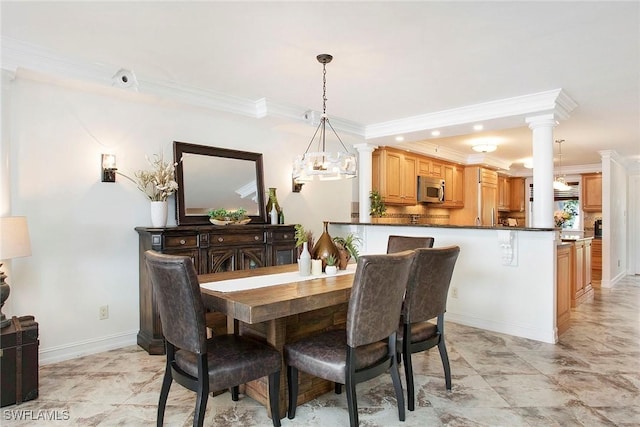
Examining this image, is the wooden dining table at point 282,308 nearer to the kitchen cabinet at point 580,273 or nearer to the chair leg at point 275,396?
the chair leg at point 275,396

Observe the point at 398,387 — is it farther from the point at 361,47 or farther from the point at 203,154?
the point at 203,154

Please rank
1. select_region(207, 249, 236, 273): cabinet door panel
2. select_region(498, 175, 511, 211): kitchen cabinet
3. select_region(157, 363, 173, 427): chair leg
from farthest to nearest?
1. select_region(498, 175, 511, 211): kitchen cabinet
2. select_region(207, 249, 236, 273): cabinet door panel
3. select_region(157, 363, 173, 427): chair leg

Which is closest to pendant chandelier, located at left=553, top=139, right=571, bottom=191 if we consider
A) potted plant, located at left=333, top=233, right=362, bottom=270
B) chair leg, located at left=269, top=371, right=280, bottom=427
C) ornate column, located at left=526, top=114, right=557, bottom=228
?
ornate column, located at left=526, top=114, right=557, bottom=228

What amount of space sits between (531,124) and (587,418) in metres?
2.74

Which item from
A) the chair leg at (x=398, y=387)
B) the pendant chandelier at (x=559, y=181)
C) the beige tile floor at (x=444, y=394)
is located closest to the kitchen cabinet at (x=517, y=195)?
the pendant chandelier at (x=559, y=181)

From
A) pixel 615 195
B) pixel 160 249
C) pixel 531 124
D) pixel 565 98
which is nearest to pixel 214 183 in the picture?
pixel 160 249

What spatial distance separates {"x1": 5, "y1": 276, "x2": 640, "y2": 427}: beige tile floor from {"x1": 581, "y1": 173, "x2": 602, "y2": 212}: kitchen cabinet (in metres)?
5.81

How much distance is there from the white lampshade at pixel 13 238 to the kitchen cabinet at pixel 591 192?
32.1 ft

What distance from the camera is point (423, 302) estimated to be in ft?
8.30

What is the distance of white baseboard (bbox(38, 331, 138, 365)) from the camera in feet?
10.3

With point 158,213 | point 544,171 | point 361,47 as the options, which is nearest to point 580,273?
point 544,171

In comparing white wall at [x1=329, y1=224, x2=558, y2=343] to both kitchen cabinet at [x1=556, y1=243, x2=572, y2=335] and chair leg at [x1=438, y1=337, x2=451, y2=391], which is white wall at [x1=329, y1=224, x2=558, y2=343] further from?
chair leg at [x1=438, y1=337, x2=451, y2=391]

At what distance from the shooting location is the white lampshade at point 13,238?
2424 millimetres

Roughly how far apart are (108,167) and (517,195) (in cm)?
918
